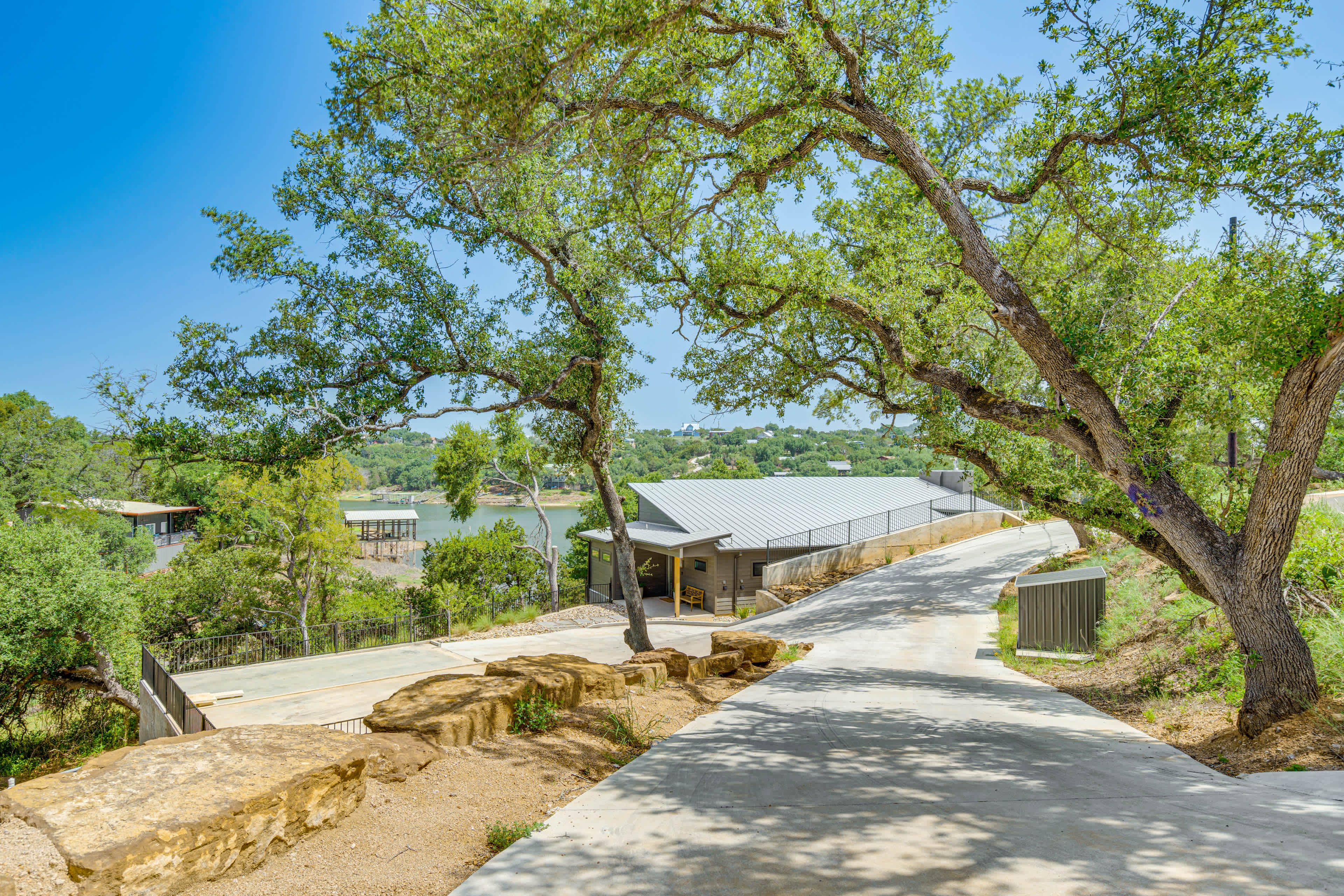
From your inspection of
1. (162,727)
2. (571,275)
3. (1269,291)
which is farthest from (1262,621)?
(162,727)

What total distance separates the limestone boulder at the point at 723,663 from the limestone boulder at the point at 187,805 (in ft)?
19.5

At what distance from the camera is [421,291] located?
31.1 ft

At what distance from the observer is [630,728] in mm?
5734

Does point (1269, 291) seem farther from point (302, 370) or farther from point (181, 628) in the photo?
point (181, 628)

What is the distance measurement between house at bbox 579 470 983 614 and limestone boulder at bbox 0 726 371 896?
692 inches

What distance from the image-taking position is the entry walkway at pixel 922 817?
3143 mm

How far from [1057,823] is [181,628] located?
27.7 metres

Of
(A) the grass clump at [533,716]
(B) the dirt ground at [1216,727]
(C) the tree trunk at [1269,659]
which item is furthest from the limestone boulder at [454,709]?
(C) the tree trunk at [1269,659]

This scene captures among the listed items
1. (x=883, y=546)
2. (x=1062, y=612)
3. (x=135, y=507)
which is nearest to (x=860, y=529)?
(x=883, y=546)

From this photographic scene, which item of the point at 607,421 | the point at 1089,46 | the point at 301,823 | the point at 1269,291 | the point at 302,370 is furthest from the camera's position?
the point at 607,421

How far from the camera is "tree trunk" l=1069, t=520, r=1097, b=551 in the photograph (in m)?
18.0

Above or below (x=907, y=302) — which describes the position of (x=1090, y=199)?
above

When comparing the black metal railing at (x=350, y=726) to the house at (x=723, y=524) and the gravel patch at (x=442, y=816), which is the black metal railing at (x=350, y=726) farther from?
the house at (x=723, y=524)

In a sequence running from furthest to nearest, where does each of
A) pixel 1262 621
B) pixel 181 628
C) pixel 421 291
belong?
pixel 181 628 < pixel 421 291 < pixel 1262 621
